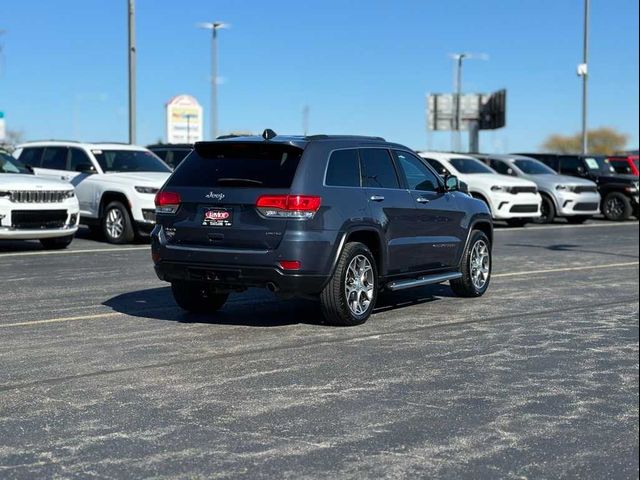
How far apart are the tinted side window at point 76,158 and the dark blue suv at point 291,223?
939 centimetres

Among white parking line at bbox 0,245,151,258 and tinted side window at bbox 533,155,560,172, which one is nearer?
white parking line at bbox 0,245,151,258

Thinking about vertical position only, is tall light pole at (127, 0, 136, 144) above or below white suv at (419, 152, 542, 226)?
above

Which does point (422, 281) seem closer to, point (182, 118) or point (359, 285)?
point (359, 285)

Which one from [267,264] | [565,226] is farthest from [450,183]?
[565,226]

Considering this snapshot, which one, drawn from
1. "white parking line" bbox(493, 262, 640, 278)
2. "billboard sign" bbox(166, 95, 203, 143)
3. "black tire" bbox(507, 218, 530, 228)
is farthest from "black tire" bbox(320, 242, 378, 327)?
"billboard sign" bbox(166, 95, 203, 143)

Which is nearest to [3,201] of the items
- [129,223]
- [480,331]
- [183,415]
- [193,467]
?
[129,223]

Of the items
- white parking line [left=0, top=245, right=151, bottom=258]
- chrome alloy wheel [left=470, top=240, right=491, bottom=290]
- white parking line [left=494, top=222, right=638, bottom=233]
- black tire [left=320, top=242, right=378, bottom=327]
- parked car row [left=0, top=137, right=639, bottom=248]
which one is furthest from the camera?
white parking line [left=494, top=222, right=638, bottom=233]

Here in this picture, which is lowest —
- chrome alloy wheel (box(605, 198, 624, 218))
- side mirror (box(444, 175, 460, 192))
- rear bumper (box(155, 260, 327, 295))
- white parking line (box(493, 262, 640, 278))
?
white parking line (box(493, 262, 640, 278))

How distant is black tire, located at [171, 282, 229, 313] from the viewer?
8.95 metres

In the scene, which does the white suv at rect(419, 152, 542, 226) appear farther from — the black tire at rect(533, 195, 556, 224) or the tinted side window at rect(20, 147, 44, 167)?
the tinted side window at rect(20, 147, 44, 167)

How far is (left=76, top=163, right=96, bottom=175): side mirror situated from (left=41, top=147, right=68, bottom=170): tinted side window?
101 centimetres

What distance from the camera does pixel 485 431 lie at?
16.9 ft

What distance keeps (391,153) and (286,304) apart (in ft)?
6.23

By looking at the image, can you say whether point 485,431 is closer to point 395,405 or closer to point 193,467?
point 395,405
